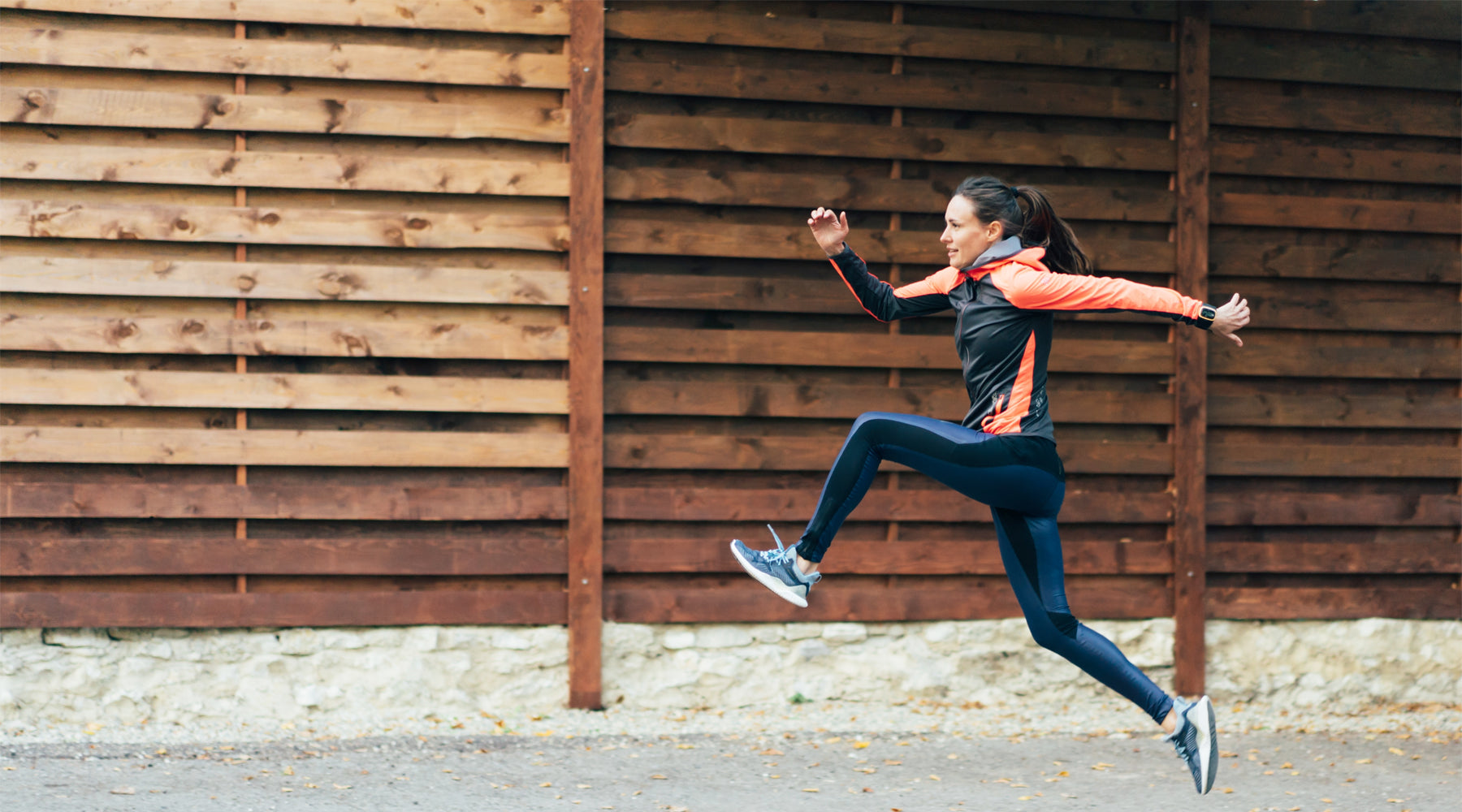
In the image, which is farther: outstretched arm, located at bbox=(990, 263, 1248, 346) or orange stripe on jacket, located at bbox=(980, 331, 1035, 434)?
orange stripe on jacket, located at bbox=(980, 331, 1035, 434)

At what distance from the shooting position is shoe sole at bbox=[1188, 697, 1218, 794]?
163 inches

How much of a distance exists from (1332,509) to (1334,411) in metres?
0.53

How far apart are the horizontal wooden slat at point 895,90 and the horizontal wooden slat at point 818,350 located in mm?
1169

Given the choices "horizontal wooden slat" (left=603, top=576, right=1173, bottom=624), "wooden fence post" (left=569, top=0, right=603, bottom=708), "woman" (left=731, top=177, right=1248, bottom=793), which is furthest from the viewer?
"horizontal wooden slat" (left=603, top=576, right=1173, bottom=624)

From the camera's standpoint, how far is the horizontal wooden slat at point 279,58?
591 centimetres

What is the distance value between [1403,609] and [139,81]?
22.8ft

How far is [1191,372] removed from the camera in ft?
22.0

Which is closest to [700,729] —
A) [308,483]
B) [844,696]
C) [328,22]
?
[844,696]

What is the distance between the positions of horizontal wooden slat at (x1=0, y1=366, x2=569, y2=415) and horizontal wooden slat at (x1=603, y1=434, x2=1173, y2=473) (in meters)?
0.40

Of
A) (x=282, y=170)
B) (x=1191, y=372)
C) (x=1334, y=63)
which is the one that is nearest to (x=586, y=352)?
(x=282, y=170)

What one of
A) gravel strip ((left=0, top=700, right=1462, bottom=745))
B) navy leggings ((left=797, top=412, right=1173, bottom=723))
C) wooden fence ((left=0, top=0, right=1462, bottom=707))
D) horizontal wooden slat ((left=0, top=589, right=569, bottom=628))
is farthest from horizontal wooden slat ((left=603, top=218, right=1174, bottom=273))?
navy leggings ((left=797, top=412, right=1173, bottom=723))

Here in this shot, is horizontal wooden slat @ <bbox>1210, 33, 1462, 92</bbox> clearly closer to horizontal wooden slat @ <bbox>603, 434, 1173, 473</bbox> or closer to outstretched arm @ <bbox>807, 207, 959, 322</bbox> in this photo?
horizontal wooden slat @ <bbox>603, 434, 1173, 473</bbox>

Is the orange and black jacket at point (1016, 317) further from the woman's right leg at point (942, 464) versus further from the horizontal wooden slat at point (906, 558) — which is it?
the horizontal wooden slat at point (906, 558)

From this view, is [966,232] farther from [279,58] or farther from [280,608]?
[280,608]
